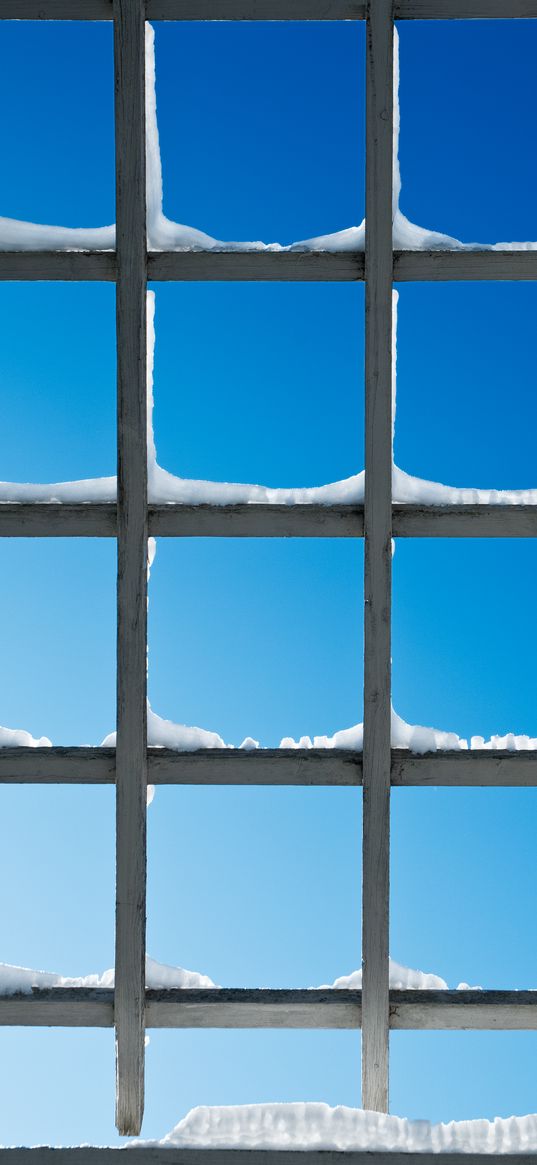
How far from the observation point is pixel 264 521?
1.24 metres

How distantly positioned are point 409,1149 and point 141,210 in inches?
46.3

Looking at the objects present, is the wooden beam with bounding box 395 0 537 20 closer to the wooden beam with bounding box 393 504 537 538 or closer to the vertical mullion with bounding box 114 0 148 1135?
the vertical mullion with bounding box 114 0 148 1135

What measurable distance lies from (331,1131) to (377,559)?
69 centimetres

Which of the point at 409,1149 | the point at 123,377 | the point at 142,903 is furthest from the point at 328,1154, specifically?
the point at 123,377

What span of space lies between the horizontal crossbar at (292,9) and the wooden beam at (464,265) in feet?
1.03

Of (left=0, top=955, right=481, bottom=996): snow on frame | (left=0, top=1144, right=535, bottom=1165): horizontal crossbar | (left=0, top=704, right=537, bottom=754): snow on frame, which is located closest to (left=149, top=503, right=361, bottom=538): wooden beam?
(left=0, top=704, right=537, bottom=754): snow on frame

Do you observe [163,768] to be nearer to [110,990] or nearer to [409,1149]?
[110,990]

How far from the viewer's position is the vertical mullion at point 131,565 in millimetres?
1196

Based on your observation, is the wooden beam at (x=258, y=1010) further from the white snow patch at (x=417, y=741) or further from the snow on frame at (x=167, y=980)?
the white snow patch at (x=417, y=741)

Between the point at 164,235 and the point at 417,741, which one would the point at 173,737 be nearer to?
the point at 417,741

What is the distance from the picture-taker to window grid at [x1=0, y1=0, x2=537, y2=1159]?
1.20 m

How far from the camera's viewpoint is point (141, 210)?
121 centimetres

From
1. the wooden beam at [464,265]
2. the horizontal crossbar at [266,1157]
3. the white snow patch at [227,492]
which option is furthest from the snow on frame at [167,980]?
the wooden beam at [464,265]

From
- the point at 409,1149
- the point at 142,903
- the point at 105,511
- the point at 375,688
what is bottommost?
the point at 409,1149
